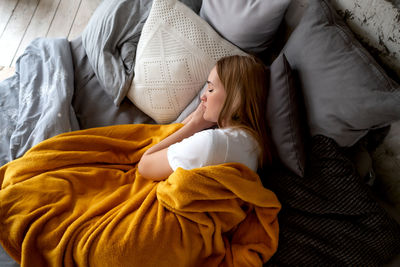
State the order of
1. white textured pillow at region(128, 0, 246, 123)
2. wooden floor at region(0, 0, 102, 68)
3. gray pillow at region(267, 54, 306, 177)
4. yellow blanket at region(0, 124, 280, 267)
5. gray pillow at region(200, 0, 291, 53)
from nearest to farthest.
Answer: yellow blanket at region(0, 124, 280, 267) < gray pillow at region(267, 54, 306, 177) < gray pillow at region(200, 0, 291, 53) < white textured pillow at region(128, 0, 246, 123) < wooden floor at region(0, 0, 102, 68)

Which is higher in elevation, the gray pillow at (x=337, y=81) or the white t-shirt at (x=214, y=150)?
the gray pillow at (x=337, y=81)

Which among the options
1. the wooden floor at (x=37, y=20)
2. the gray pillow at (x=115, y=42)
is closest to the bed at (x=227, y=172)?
the gray pillow at (x=115, y=42)

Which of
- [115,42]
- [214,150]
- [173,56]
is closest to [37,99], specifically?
[115,42]

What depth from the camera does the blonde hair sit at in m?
0.87

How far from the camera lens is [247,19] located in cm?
98

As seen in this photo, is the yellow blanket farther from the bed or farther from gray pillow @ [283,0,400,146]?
gray pillow @ [283,0,400,146]

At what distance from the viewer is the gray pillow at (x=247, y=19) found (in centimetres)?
93

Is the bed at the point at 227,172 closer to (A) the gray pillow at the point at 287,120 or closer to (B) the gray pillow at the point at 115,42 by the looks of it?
(A) the gray pillow at the point at 287,120

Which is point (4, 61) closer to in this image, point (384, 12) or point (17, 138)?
point (17, 138)

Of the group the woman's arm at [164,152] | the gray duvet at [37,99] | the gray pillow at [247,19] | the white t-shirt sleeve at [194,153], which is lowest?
the gray duvet at [37,99]

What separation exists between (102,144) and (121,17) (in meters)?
0.65

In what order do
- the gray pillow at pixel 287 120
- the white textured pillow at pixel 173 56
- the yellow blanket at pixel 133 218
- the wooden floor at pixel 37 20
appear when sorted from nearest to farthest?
the yellow blanket at pixel 133 218, the gray pillow at pixel 287 120, the white textured pillow at pixel 173 56, the wooden floor at pixel 37 20

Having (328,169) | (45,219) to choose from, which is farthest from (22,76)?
(328,169)

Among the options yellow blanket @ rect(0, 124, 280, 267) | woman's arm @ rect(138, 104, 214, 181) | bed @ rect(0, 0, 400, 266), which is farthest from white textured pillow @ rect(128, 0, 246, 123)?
yellow blanket @ rect(0, 124, 280, 267)
